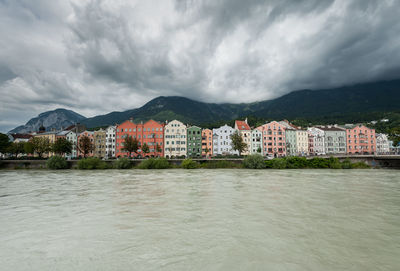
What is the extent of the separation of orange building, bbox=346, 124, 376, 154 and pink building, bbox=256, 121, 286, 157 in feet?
113

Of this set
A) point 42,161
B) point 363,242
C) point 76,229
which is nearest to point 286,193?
point 363,242

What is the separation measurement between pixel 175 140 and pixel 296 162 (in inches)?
1843

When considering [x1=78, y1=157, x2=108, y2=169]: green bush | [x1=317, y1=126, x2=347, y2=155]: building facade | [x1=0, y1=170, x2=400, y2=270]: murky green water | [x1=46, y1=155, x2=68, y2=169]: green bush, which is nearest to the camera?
[x1=0, y1=170, x2=400, y2=270]: murky green water

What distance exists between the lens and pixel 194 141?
90.7m

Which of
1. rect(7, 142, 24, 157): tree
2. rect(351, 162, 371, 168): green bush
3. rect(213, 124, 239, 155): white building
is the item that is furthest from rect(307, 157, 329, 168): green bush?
rect(7, 142, 24, 157): tree

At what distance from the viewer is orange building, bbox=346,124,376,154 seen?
10238 centimetres

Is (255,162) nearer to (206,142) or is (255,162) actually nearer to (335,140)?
(206,142)

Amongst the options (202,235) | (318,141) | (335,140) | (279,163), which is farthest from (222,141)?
(202,235)

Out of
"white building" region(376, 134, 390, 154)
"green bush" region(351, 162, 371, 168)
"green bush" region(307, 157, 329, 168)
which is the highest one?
"white building" region(376, 134, 390, 154)

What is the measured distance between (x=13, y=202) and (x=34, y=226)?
10006 millimetres

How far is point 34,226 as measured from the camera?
1338cm

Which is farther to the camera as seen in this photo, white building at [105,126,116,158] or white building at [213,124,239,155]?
white building at [105,126,116,158]

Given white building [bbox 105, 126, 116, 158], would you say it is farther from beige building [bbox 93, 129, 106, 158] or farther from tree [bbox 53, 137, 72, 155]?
tree [bbox 53, 137, 72, 155]

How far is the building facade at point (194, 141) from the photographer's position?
90.1 m
